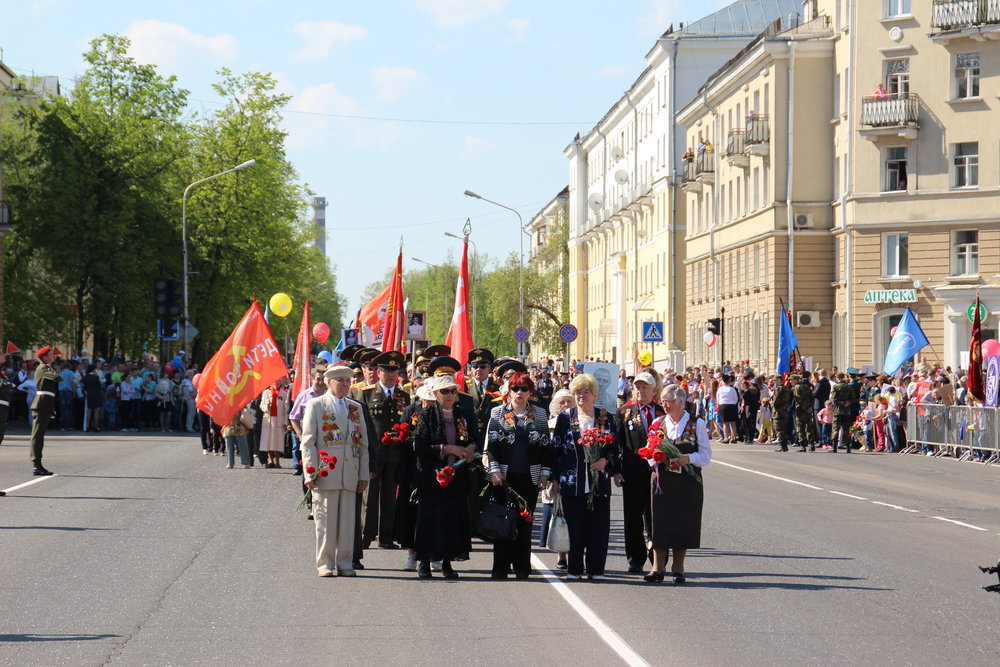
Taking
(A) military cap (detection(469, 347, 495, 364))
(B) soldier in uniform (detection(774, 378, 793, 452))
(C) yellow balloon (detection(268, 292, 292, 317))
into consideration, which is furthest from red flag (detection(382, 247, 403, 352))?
(B) soldier in uniform (detection(774, 378, 793, 452))

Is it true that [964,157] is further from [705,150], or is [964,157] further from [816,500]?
[816,500]

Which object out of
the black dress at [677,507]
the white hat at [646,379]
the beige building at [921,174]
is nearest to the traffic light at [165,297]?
the beige building at [921,174]

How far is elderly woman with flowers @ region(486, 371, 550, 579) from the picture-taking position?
12.6 m

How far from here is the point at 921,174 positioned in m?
53.6

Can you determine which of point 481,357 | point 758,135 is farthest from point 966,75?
point 481,357

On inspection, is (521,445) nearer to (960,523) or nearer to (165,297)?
(960,523)

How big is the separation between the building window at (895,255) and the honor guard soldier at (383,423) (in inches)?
1645

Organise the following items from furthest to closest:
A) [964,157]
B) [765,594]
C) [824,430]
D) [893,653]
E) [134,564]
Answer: [964,157]
[824,430]
[134,564]
[765,594]
[893,653]

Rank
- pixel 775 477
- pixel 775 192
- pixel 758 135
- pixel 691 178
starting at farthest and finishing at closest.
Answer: pixel 691 178 < pixel 758 135 < pixel 775 192 < pixel 775 477

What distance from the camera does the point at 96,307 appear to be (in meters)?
58.9

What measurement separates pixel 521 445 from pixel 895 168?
146 ft

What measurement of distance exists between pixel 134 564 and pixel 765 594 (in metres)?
5.32

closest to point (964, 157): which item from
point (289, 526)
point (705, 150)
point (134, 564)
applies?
point (705, 150)

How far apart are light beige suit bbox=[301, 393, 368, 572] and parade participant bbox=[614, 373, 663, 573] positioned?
7.10ft
